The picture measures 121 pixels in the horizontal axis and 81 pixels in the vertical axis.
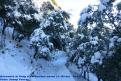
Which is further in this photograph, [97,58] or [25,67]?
[25,67]

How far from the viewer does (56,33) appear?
32938 mm

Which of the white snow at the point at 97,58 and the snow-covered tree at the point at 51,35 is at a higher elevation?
the snow-covered tree at the point at 51,35

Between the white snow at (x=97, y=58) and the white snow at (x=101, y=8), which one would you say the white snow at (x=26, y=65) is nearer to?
the white snow at (x=97, y=58)

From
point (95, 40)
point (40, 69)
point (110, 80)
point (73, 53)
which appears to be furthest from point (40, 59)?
point (110, 80)

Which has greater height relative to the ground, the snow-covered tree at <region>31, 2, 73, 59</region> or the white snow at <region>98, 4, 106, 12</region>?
the white snow at <region>98, 4, 106, 12</region>

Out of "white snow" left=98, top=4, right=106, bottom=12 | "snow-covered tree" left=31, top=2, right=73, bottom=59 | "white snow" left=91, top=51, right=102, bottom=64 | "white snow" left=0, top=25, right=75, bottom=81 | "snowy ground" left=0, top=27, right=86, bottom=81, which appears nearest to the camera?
"white snow" left=91, top=51, right=102, bottom=64

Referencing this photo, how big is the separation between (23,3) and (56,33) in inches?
181

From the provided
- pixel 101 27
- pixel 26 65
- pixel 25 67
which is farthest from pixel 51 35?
pixel 101 27

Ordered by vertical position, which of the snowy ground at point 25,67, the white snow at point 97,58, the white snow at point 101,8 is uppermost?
the white snow at point 101,8

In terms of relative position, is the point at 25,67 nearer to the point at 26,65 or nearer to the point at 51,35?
the point at 26,65

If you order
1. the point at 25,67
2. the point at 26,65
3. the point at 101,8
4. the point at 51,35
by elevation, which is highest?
the point at 101,8

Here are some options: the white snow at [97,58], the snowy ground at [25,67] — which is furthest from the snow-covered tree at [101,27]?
the snowy ground at [25,67]

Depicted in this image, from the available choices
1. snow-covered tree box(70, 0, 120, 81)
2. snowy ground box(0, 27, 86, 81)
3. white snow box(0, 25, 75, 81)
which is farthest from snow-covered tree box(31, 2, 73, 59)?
snow-covered tree box(70, 0, 120, 81)

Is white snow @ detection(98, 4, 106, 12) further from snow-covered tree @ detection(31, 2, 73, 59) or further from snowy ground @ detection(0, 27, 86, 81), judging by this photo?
snow-covered tree @ detection(31, 2, 73, 59)
